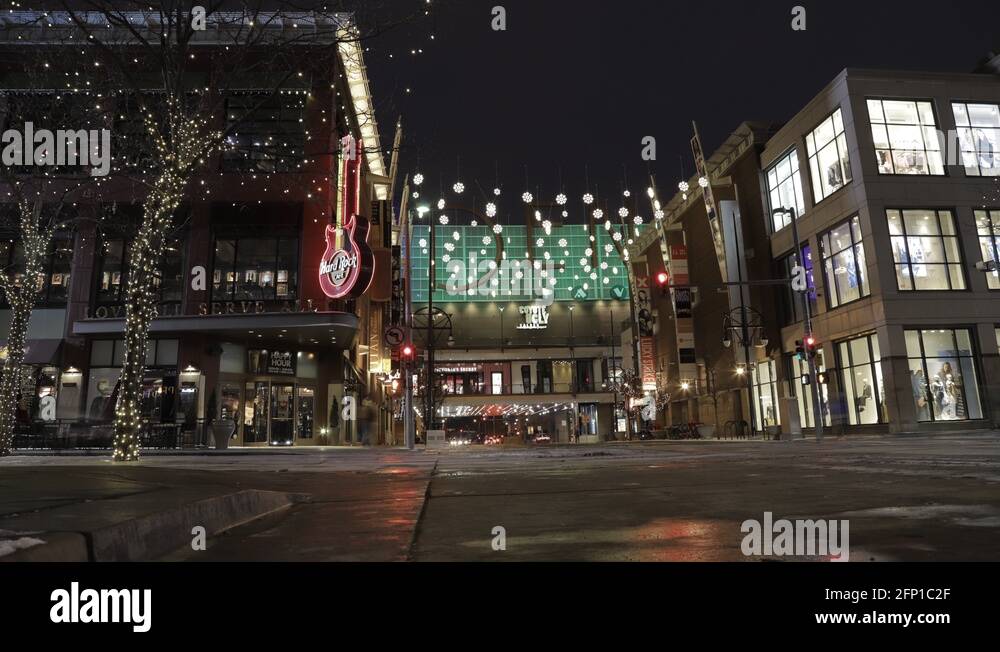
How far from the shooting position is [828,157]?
32.1m

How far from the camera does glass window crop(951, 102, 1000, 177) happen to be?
30.0 meters

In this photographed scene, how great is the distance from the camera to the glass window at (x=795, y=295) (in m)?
33.5

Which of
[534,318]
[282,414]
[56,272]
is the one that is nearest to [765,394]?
[282,414]

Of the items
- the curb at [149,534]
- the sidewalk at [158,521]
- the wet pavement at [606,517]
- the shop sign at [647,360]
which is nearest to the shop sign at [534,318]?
the shop sign at [647,360]

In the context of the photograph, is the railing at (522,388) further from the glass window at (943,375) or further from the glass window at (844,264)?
the glass window at (943,375)

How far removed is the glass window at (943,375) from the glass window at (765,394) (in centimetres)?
977

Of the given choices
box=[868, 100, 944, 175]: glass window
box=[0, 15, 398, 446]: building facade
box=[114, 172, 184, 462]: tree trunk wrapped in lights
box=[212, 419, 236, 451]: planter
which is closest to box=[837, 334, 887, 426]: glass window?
box=[868, 100, 944, 175]: glass window

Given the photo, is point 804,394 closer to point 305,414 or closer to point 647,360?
point 647,360

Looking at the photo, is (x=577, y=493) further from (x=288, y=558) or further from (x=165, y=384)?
(x=165, y=384)

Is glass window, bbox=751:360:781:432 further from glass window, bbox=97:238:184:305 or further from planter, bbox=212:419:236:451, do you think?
glass window, bbox=97:238:184:305

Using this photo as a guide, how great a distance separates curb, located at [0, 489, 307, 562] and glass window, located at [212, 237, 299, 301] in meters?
27.7

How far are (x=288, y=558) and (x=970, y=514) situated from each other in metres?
3.33
